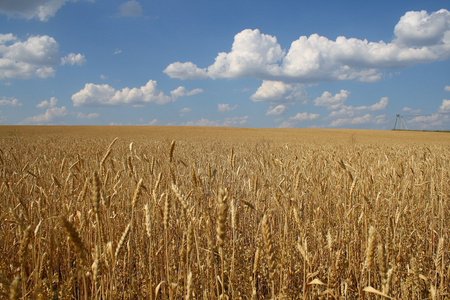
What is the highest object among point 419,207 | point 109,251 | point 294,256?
point 109,251

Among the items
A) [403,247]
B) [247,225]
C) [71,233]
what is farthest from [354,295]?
[71,233]

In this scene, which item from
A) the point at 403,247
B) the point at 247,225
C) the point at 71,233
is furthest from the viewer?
the point at 247,225

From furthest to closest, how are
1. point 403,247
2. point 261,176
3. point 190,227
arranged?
1. point 261,176
2. point 403,247
3. point 190,227

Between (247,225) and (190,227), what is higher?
(190,227)

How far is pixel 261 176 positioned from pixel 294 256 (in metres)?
2.00

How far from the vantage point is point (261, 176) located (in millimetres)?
4277

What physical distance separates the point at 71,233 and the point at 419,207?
354 cm

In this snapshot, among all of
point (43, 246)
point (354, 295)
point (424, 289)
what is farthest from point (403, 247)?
point (43, 246)

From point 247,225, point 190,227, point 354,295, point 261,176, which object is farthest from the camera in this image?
point 261,176

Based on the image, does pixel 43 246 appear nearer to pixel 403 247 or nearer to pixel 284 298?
pixel 284 298

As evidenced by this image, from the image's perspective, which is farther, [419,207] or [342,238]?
[419,207]

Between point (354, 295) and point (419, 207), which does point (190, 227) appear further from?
point (419, 207)

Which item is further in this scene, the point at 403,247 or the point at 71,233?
the point at 403,247

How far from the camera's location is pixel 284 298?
60.5 inches
